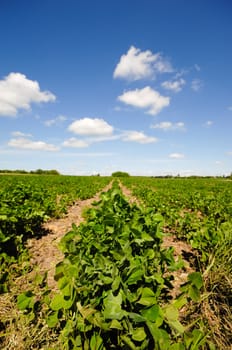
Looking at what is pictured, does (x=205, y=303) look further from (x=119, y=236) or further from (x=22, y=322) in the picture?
(x=22, y=322)

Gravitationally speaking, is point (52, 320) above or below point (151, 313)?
below

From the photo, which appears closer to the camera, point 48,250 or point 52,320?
point 52,320

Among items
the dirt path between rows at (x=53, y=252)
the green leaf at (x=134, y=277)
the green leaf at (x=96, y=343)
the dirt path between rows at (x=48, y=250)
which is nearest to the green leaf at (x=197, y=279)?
the green leaf at (x=134, y=277)

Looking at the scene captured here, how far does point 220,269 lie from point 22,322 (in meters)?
2.17

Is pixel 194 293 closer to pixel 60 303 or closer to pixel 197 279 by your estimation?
pixel 197 279

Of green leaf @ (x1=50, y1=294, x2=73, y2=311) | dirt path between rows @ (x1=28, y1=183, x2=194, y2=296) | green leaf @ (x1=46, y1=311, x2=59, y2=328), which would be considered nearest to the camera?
green leaf @ (x1=50, y1=294, x2=73, y2=311)

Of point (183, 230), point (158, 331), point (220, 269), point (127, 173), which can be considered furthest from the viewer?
point (127, 173)

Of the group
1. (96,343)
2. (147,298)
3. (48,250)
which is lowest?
(48,250)

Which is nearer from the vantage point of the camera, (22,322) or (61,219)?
(22,322)

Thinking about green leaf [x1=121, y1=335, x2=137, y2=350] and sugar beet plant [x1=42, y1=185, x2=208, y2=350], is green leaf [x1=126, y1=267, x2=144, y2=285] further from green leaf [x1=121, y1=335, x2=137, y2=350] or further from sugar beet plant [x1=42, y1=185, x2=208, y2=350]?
green leaf [x1=121, y1=335, x2=137, y2=350]

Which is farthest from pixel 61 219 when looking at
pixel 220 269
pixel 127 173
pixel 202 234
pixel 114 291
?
pixel 127 173

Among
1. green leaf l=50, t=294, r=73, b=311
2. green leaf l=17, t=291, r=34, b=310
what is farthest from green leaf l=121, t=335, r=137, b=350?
green leaf l=17, t=291, r=34, b=310

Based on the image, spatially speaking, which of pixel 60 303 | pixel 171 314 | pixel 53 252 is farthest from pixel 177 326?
pixel 53 252

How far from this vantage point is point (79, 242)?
266 cm
